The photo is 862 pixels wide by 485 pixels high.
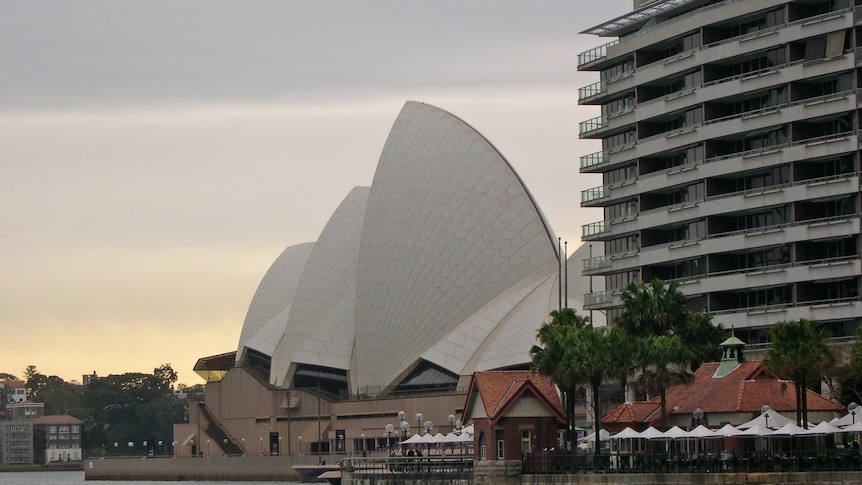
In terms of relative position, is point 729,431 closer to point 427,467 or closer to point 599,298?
point 427,467

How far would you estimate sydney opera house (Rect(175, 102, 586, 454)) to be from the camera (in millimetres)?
118375

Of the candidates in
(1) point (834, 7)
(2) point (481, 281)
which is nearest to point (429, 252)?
(2) point (481, 281)

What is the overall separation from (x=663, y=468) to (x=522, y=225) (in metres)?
59.7

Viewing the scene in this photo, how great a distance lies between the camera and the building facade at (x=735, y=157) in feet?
269

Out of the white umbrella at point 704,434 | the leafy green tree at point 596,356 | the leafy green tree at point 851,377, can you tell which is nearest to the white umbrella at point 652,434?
the white umbrella at point 704,434

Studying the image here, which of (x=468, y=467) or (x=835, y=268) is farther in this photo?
(x=835, y=268)

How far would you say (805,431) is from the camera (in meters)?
59.3

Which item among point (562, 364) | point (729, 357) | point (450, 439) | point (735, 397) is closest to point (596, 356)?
point (562, 364)

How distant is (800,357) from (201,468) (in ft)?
301

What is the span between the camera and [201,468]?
485 ft

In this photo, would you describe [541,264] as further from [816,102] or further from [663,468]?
[663,468]

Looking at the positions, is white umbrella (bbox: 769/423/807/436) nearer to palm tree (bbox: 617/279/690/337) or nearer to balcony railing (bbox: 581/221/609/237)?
palm tree (bbox: 617/279/690/337)

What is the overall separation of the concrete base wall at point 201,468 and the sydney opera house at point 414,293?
12.3 feet

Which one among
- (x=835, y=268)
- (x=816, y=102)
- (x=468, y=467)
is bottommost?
(x=468, y=467)
